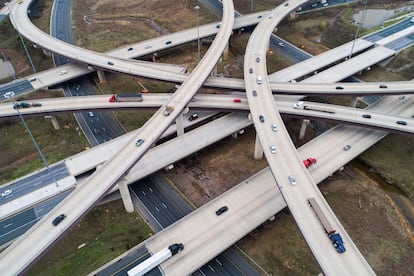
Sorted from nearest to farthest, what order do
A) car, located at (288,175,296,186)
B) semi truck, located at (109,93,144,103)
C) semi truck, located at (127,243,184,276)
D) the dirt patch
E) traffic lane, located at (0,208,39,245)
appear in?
semi truck, located at (127,243,184,276), car, located at (288,175,296,186), traffic lane, located at (0,208,39,245), the dirt patch, semi truck, located at (109,93,144,103)

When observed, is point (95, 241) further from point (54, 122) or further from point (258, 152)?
point (258, 152)

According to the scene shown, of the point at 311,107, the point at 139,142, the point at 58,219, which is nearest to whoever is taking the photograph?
the point at 58,219

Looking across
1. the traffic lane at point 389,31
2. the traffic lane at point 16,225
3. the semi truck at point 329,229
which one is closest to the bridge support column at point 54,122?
the traffic lane at point 16,225

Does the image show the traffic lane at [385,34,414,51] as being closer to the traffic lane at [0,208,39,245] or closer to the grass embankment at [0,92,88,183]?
the grass embankment at [0,92,88,183]

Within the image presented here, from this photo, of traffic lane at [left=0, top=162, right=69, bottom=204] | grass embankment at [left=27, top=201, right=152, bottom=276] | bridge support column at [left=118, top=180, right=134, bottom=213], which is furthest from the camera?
traffic lane at [left=0, top=162, right=69, bottom=204]

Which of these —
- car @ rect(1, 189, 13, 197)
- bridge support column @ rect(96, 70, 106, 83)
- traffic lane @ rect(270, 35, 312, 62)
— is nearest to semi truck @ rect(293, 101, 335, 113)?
traffic lane @ rect(270, 35, 312, 62)

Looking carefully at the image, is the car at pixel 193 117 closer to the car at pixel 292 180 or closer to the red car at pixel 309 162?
the red car at pixel 309 162

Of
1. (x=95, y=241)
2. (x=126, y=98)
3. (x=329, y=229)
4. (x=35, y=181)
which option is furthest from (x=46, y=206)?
(x=329, y=229)
